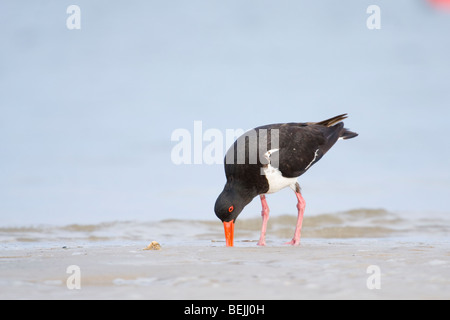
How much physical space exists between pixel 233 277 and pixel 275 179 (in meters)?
4.99

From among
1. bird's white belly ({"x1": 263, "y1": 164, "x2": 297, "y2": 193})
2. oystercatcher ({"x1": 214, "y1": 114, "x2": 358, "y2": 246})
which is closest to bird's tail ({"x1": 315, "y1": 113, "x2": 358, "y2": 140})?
oystercatcher ({"x1": 214, "y1": 114, "x2": 358, "y2": 246})

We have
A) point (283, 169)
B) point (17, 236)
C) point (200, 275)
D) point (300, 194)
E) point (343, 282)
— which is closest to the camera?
point (343, 282)

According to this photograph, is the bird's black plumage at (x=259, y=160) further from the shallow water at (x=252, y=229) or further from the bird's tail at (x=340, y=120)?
the shallow water at (x=252, y=229)

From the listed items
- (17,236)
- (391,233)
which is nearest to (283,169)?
(391,233)

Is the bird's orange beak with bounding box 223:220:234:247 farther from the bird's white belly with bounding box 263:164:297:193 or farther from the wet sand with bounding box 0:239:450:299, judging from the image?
the wet sand with bounding box 0:239:450:299

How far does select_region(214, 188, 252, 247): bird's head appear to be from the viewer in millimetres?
9086

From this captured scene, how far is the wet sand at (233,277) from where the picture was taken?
3.95 m

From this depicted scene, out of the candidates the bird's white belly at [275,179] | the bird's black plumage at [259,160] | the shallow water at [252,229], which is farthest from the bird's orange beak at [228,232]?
the shallow water at [252,229]

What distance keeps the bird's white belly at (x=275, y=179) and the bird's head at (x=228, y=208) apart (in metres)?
0.62

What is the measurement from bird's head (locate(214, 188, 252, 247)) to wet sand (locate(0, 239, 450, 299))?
259 centimetres
